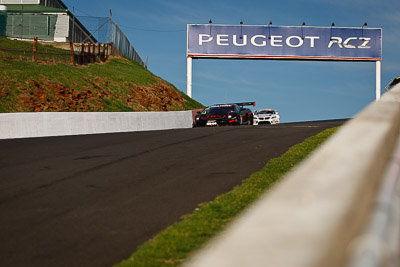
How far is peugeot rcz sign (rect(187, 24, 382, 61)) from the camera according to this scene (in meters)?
54.8

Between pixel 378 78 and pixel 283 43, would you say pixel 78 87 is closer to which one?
pixel 283 43

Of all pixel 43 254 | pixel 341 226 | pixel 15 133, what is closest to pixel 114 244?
pixel 43 254

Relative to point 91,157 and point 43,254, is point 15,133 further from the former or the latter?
point 43,254

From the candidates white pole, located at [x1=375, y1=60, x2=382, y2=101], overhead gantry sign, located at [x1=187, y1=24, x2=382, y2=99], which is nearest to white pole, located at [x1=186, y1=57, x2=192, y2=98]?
overhead gantry sign, located at [x1=187, y1=24, x2=382, y2=99]

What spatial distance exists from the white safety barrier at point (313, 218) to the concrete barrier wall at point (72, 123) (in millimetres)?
20957

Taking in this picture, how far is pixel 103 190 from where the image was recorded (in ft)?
32.0

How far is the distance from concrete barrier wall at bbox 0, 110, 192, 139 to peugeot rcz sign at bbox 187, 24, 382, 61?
1016 inches

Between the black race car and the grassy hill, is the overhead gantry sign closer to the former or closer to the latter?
the grassy hill

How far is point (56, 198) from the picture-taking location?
9.23 m

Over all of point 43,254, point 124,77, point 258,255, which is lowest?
point 43,254

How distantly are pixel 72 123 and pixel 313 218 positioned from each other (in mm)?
23389

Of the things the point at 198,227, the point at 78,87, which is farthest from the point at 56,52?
the point at 198,227

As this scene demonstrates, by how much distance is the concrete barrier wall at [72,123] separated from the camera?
2198 centimetres

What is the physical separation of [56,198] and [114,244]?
3070mm
